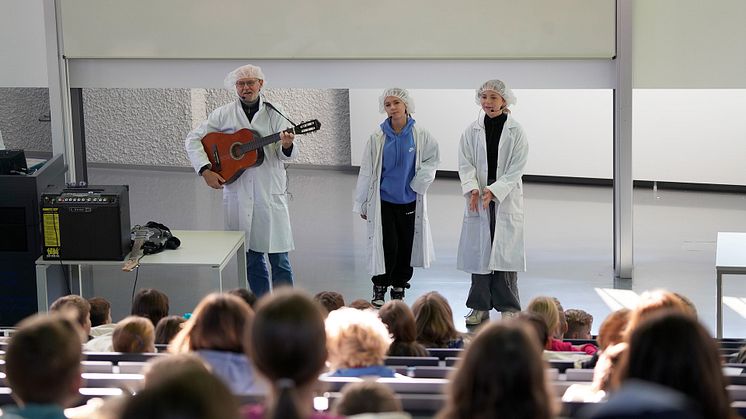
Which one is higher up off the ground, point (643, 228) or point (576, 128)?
point (576, 128)

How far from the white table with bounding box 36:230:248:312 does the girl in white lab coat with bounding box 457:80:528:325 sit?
4.45 ft

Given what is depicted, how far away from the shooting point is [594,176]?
11617 millimetres

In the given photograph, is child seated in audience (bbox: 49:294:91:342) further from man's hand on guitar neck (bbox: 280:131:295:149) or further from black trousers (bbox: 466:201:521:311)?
black trousers (bbox: 466:201:521:311)

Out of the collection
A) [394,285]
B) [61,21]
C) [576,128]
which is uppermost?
[61,21]

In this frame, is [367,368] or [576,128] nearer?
[367,368]

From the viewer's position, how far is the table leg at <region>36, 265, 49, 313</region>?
580cm

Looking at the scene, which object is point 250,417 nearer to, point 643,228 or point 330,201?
point 643,228

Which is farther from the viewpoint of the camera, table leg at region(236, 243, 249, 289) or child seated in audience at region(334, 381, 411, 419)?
table leg at region(236, 243, 249, 289)

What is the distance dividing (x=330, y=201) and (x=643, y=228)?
3231 millimetres

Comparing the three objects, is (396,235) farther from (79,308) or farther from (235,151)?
(79,308)

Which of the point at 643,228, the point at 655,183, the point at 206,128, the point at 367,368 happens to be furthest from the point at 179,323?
the point at 655,183

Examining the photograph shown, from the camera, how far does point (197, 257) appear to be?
18.6 feet

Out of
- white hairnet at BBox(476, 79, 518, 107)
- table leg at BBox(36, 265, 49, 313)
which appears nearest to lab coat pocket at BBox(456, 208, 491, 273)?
white hairnet at BBox(476, 79, 518, 107)

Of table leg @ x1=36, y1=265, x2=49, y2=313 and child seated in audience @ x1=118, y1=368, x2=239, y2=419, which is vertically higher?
child seated in audience @ x1=118, y1=368, x2=239, y2=419
